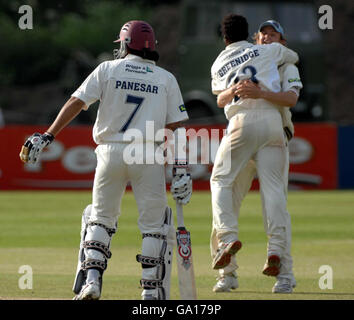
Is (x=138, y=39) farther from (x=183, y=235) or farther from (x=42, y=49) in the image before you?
(x=42, y=49)

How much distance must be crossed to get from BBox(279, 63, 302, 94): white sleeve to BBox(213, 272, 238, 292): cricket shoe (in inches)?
66.0

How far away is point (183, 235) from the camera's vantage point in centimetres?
771

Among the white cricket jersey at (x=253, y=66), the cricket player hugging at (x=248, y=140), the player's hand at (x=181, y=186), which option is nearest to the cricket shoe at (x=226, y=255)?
the cricket player hugging at (x=248, y=140)

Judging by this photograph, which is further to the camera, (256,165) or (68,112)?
(256,165)

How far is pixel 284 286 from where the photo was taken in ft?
27.7

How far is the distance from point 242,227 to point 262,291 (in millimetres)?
5842

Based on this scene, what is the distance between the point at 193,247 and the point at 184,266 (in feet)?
14.7

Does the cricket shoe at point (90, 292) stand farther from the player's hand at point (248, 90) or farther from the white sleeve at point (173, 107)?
the player's hand at point (248, 90)

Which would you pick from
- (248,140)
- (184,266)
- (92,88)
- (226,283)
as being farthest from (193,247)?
(92,88)

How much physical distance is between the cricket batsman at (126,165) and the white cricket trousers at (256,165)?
3.43ft

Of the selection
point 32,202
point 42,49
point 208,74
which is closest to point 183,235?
point 32,202

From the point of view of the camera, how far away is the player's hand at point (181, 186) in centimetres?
765

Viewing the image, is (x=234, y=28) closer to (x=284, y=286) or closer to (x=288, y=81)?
(x=288, y=81)

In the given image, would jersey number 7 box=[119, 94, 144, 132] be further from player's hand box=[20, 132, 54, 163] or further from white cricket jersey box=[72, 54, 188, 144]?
player's hand box=[20, 132, 54, 163]
